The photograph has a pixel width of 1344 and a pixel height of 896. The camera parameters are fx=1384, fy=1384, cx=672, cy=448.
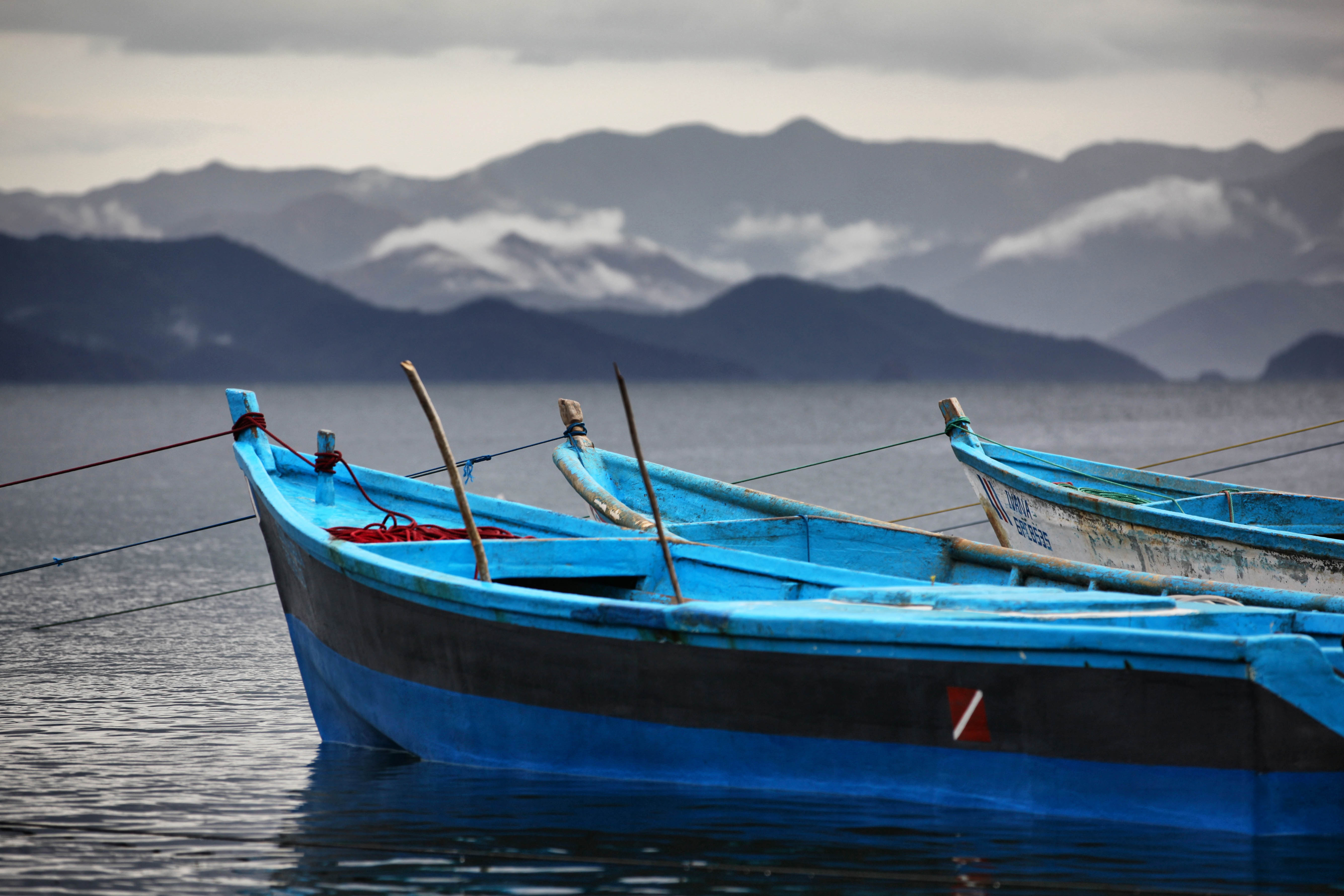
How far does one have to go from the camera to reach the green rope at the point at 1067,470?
1384 cm

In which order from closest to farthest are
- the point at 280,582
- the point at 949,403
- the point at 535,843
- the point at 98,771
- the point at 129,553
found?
1. the point at 535,843
2. the point at 98,771
3. the point at 280,582
4. the point at 949,403
5. the point at 129,553

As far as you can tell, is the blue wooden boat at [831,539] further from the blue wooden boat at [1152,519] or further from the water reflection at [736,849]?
the water reflection at [736,849]

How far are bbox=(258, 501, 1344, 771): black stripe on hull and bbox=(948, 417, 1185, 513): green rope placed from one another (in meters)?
6.67

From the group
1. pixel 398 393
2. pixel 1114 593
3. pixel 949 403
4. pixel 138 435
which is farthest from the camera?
pixel 398 393

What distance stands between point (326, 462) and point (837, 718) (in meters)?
5.24

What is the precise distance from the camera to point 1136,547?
1203 centimetres

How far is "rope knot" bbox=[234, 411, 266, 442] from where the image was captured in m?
11.1

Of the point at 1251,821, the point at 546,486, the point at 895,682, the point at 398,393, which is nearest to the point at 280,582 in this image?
the point at 895,682

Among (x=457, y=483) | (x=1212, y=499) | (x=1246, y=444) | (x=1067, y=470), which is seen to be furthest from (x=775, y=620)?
(x=1246, y=444)

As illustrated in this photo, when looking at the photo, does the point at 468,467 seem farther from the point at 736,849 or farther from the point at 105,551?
the point at 736,849

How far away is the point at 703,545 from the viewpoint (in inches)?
375

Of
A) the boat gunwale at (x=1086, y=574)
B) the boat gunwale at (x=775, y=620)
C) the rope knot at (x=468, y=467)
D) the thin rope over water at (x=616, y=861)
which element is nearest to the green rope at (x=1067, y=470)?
the boat gunwale at (x=1086, y=574)

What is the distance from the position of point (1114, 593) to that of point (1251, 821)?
5.57 ft

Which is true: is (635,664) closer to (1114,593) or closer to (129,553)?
(1114,593)
